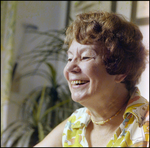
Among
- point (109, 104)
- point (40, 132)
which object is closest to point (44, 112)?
point (40, 132)

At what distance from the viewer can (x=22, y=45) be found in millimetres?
2359

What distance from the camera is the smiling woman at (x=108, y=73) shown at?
0.75m

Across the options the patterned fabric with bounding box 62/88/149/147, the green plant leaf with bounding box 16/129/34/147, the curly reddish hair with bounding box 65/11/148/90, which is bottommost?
the green plant leaf with bounding box 16/129/34/147

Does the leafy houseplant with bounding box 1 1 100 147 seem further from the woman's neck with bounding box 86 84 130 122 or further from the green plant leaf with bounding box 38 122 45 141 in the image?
the woman's neck with bounding box 86 84 130 122

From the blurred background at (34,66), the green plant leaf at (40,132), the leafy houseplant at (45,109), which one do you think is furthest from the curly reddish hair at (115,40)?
the green plant leaf at (40,132)

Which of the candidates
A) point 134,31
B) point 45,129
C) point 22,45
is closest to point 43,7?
point 22,45

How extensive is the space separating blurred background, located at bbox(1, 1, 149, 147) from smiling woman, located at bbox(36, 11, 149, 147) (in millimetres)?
445

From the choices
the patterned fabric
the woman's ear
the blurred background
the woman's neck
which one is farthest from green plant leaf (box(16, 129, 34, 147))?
the woman's ear

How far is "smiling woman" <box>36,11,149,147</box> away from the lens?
751 millimetres

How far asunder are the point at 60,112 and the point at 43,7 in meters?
1.18

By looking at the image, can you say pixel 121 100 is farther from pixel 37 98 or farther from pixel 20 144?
pixel 37 98

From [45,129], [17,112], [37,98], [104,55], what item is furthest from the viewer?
[17,112]

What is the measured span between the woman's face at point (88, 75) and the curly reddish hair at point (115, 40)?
0.02 m

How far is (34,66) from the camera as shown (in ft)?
8.04
